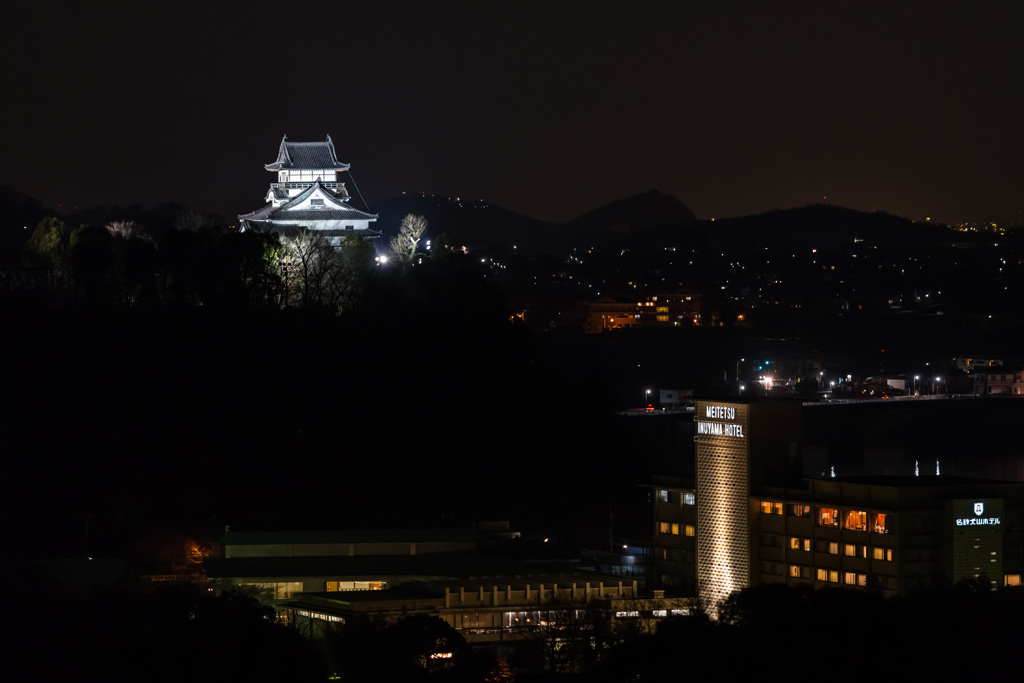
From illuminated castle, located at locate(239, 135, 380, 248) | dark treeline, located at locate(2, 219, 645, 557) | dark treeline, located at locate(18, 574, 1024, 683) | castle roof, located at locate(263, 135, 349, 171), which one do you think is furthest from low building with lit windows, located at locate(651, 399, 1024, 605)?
castle roof, located at locate(263, 135, 349, 171)

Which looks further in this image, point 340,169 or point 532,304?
point 532,304

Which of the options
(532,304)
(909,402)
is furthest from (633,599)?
(532,304)

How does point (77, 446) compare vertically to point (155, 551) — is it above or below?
above

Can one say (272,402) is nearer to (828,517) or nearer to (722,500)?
(722,500)

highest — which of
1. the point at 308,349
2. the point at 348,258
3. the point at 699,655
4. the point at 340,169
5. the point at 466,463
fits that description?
the point at 340,169

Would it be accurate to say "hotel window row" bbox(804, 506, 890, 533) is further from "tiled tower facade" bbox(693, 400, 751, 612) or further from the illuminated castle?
the illuminated castle

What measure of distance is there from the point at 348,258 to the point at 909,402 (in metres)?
19.5

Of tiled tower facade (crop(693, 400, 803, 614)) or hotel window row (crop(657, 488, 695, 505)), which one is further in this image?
hotel window row (crop(657, 488, 695, 505))

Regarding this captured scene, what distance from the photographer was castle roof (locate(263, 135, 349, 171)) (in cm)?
4012

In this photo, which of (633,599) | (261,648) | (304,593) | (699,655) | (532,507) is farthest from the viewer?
(532,507)

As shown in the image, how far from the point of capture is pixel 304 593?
19.8m

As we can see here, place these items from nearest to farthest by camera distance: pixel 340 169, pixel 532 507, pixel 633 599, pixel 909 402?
pixel 633 599
pixel 532 507
pixel 340 169
pixel 909 402

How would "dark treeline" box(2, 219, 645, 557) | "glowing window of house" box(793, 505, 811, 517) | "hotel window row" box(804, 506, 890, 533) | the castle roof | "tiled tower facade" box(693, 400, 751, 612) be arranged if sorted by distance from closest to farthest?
"hotel window row" box(804, 506, 890, 533)
"glowing window of house" box(793, 505, 811, 517)
"tiled tower facade" box(693, 400, 751, 612)
"dark treeline" box(2, 219, 645, 557)
the castle roof

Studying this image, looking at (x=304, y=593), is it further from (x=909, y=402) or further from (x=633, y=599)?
(x=909, y=402)
